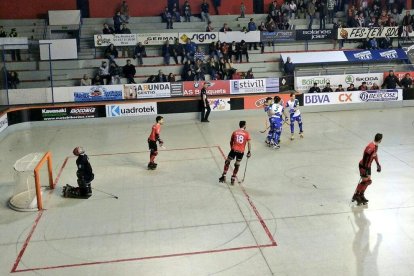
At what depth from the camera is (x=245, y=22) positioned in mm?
30750

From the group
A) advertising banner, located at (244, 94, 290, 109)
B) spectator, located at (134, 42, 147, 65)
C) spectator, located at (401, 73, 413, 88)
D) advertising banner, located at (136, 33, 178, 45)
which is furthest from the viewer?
advertising banner, located at (136, 33, 178, 45)

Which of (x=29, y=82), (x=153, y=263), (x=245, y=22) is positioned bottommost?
(x=153, y=263)

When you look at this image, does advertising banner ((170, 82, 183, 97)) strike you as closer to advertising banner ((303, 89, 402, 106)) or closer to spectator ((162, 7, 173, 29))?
advertising banner ((303, 89, 402, 106))

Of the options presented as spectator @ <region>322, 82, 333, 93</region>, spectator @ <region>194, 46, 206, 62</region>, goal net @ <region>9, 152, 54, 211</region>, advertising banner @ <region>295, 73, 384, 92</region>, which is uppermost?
spectator @ <region>194, 46, 206, 62</region>

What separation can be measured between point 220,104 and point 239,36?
284 inches

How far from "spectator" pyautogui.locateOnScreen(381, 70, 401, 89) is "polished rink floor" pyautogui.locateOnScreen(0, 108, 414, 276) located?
25.8ft

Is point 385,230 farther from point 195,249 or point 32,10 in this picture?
point 32,10

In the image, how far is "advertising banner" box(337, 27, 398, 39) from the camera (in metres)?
29.3

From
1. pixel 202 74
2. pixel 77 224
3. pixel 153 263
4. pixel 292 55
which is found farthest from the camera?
pixel 292 55

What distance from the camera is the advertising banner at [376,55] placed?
28.4 metres

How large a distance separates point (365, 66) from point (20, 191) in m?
22.8

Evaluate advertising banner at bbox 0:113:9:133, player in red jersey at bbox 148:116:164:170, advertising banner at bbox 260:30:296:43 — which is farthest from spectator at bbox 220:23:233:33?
player in red jersey at bbox 148:116:164:170

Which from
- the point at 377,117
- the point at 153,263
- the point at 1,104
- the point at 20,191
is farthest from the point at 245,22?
the point at 153,263

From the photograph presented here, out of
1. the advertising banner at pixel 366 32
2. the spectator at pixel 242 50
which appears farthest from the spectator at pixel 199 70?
the advertising banner at pixel 366 32
